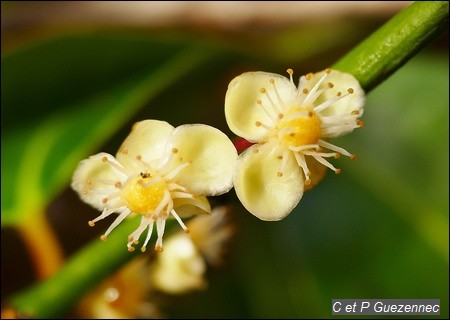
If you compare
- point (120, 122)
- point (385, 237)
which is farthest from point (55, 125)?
point (385, 237)

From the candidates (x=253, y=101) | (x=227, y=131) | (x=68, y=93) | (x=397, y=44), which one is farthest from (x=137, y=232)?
(x=68, y=93)

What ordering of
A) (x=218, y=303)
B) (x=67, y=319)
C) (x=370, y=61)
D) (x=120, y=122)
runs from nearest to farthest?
(x=370, y=61) → (x=67, y=319) → (x=120, y=122) → (x=218, y=303)

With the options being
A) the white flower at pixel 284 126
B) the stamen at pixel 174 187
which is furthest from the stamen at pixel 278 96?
the stamen at pixel 174 187

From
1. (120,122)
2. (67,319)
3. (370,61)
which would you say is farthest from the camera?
(120,122)

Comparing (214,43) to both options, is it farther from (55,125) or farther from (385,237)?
(385,237)

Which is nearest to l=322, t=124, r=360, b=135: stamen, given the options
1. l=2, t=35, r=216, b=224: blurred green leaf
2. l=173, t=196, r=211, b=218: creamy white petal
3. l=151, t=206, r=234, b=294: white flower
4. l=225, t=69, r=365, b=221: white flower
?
l=225, t=69, r=365, b=221: white flower

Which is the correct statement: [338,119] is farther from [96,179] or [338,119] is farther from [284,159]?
[96,179]
